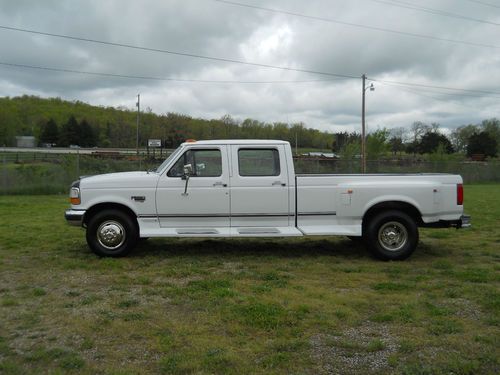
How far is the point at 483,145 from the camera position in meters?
94.1

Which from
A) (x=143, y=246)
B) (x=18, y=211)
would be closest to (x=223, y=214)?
(x=143, y=246)

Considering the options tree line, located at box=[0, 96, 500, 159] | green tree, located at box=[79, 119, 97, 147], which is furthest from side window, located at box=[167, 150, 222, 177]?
green tree, located at box=[79, 119, 97, 147]

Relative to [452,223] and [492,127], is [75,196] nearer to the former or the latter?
[452,223]

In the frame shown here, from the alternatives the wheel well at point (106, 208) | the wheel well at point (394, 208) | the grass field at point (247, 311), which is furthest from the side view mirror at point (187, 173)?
the wheel well at point (394, 208)

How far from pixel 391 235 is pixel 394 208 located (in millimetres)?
444

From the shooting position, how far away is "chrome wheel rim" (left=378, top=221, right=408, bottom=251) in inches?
313

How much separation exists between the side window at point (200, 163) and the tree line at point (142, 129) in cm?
6829

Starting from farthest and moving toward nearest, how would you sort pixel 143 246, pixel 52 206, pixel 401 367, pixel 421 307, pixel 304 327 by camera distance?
pixel 52 206 < pixel 143 246 < pixel 421 307 < pixel 304 327 < pixel 401 367

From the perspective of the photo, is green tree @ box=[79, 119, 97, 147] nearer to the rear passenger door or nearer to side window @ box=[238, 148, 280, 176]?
side window @ box=[238, 148, 280, 176]

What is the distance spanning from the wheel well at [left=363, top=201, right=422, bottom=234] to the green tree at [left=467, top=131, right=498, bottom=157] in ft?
313

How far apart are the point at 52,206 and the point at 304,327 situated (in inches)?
526

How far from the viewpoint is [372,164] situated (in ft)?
117

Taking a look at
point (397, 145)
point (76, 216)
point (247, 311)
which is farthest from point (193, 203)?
point (397, 145)

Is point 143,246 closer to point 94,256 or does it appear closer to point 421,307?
point 94,256
